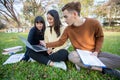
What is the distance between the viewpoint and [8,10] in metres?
5.20

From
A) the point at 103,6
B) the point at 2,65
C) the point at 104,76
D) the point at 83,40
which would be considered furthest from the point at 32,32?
the point at 103,6

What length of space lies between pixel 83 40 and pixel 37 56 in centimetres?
47

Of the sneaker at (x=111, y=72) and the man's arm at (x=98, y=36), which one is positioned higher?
the man's arm at (x=98, y=36)

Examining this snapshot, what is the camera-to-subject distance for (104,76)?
1.65m

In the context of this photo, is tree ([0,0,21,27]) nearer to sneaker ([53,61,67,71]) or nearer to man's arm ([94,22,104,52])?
sneaker ([53,61,67,71])

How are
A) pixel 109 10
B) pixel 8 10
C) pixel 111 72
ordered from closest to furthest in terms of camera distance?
pixel 111 72, pixel 8 10, pixel 109 10

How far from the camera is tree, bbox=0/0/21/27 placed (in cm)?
522

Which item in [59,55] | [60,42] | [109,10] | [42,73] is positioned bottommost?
[42,73]

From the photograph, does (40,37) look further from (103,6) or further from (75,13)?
(103,6)

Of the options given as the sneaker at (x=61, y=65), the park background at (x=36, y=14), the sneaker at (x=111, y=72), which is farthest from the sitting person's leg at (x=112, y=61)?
the park background at (x=36, y=14)

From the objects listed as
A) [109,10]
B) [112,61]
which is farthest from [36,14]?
[112,61]

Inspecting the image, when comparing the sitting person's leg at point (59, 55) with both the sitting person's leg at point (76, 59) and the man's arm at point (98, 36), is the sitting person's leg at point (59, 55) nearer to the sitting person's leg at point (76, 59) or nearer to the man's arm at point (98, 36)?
the sitting person's leg at point (76, 59)

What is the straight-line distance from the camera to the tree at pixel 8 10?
5.22 metres

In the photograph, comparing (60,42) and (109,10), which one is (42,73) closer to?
(60,42)
